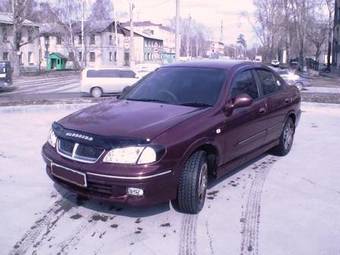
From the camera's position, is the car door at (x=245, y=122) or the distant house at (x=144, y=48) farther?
the distant house at (x=144, y=48)

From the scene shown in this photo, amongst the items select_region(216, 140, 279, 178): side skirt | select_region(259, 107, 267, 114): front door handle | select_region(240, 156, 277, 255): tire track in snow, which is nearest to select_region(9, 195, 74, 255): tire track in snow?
select_region(216, 140, 279, 178): side skirt

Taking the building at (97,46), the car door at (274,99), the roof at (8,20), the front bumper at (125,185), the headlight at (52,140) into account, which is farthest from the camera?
the building at (97,46)

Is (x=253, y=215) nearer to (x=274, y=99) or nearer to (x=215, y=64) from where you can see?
(x=215, y=64)

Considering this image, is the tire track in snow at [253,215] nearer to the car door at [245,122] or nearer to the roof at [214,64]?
the car door at [245,122]

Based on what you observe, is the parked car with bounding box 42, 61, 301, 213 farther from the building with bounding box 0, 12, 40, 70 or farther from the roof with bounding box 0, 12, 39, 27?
the roof with bounding box 0, 12, 39, 27

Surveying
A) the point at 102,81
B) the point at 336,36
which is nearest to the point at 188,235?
the point at 102,81

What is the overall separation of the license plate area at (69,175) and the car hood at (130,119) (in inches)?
16.2

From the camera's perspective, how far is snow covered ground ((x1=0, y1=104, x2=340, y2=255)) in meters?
4.01

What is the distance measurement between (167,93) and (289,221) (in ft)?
6.72

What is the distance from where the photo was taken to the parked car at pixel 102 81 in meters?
22.5

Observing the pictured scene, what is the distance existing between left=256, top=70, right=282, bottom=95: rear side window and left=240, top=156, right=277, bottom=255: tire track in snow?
3.73 feet

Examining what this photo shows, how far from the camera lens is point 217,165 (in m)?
5.00

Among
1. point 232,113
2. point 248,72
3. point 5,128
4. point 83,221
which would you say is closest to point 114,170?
point 83,221

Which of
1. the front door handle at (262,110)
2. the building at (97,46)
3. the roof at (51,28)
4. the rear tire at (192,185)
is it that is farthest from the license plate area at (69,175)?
the building at (97,46)
